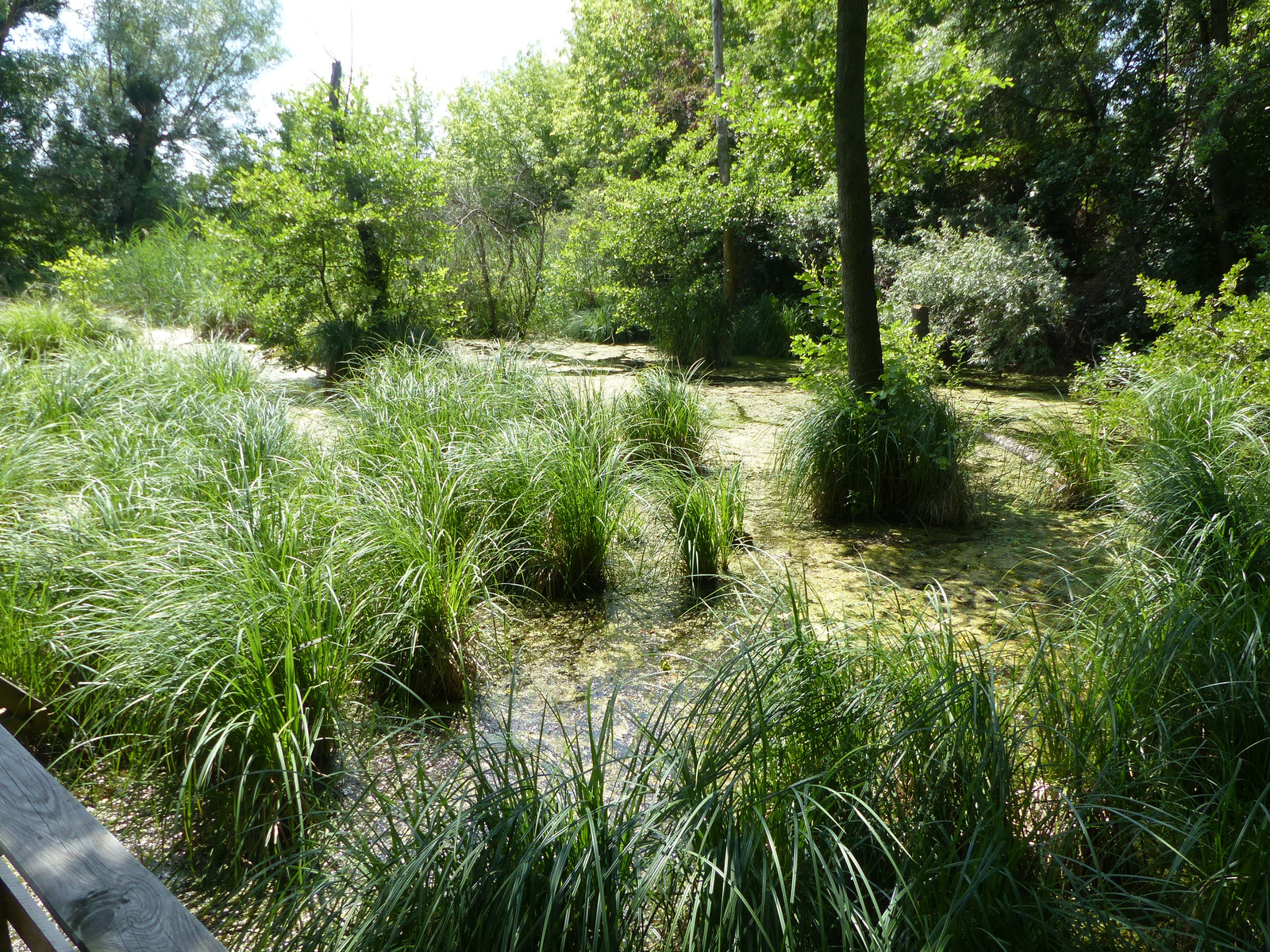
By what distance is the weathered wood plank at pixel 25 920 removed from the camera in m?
0.98

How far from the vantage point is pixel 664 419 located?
5.44 metres

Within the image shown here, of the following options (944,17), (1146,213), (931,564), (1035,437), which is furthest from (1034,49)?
(931,564)

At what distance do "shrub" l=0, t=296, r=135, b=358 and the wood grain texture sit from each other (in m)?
7.05

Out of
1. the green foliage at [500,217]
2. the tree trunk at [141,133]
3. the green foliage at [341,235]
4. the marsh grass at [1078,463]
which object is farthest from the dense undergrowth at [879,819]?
the tree trunk at [141,133]

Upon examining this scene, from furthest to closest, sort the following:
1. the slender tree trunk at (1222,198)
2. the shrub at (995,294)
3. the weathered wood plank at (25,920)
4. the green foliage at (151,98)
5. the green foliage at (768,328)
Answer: the green foliage at (151,98)
the green foliage at (768,328)
the slender tree trunk at (1222,198)
the shrub at (995,294)
the weathered wood plank at (25,920)

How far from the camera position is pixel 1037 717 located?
82.0 inches

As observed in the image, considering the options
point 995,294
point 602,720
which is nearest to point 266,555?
point 602,720

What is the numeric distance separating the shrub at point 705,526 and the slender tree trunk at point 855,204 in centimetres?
132

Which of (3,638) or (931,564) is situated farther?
(931,564)

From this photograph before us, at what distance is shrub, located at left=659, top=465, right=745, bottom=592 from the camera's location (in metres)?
3.86

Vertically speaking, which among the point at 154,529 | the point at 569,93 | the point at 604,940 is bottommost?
the point at 604,940

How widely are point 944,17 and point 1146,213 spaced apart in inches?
148

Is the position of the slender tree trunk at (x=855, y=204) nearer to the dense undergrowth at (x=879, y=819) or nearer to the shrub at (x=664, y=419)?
the shrub at (x=664, y=419)

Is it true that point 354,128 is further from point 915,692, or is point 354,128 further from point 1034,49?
point 915,692
